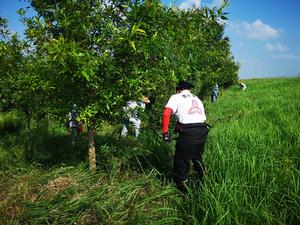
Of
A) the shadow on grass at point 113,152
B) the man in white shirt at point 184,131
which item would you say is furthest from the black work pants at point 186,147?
the shadow on grass at point 113,152

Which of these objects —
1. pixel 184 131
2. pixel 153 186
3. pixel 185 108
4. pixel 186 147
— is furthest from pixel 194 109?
pixel 153 186

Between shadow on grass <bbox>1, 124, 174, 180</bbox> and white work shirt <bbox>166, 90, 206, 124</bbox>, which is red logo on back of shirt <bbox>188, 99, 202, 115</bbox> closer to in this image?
white work shirt <bbox>166, 90, 206, 124</bbox>

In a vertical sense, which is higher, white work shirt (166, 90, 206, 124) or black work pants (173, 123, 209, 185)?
white work shirt (166, 90, 206, 124)

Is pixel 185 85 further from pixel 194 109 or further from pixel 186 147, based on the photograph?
pixel 186 147

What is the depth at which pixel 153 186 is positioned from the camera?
5309 mm

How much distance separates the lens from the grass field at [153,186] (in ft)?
13.4

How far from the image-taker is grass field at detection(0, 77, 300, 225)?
4.09m

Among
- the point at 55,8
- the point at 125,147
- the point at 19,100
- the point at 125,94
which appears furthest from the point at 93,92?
the point at 19,100

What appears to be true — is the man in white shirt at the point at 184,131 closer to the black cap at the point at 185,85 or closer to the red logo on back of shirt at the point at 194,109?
the red logo on back of shirt at the point at 194,109

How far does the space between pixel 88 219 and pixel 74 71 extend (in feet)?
6.08

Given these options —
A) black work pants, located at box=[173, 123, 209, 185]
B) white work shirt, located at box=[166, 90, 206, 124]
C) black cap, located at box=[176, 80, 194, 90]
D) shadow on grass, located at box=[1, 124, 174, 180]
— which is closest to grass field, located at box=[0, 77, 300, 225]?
shadow on grass, located at box=[1, 124, 174, 180]

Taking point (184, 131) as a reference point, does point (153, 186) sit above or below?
below

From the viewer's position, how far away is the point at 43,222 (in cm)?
443

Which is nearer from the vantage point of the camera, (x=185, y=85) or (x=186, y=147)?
(x=186, y=147)
